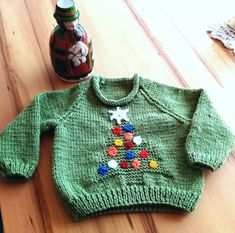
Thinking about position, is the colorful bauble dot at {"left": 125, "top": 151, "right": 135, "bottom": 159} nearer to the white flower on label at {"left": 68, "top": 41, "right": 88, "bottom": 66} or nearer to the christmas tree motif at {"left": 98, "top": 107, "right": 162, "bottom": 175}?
the christmas tree motif at {"left": 98, "top": 107, "right": 162, "bottom": 175}

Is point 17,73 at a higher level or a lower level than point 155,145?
lower

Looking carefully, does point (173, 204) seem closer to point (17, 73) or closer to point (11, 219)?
point (11, 219)

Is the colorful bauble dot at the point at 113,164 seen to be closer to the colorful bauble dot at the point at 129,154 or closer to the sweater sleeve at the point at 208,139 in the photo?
the colorful bauble dot at the point at 129,154

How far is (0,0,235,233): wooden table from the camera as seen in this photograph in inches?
24.4

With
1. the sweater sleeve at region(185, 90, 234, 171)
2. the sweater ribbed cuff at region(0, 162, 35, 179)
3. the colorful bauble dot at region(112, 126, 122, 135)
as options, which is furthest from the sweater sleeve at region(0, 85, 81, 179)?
the sweater sleeve at region(185, 90, 234, 171)

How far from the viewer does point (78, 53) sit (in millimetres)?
771

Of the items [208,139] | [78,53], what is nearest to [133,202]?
[208,139]

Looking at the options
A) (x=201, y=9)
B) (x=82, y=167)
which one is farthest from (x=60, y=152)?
(x=201, y=9)

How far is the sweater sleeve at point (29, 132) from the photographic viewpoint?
0.67 meters

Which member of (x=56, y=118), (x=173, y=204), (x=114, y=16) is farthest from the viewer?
(x=114, y=16)

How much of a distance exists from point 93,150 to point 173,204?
0.18m

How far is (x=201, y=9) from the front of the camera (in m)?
1.00

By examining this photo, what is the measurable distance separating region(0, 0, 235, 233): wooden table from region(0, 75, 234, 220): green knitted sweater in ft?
0.08

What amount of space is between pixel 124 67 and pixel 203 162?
318 mm
